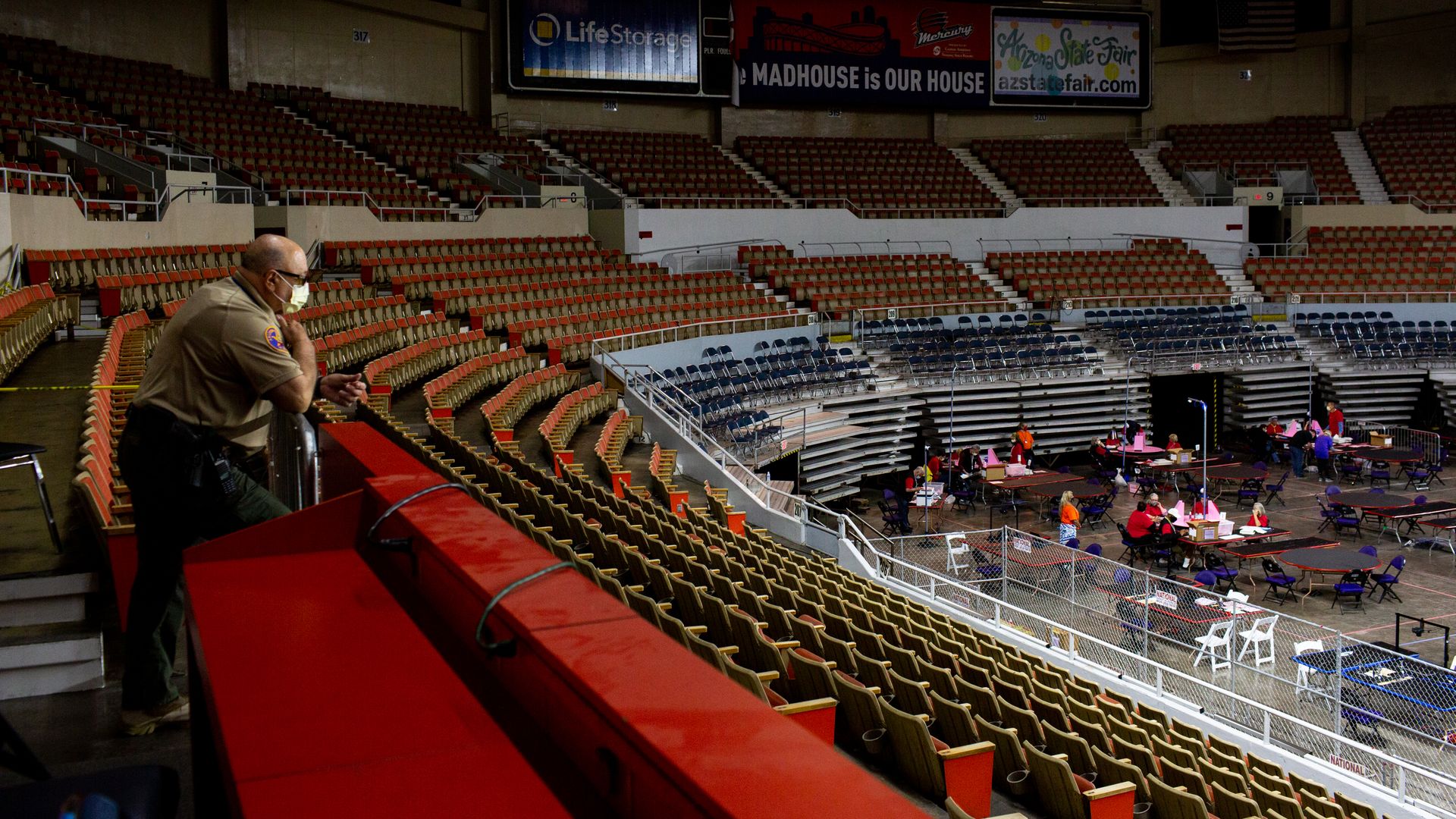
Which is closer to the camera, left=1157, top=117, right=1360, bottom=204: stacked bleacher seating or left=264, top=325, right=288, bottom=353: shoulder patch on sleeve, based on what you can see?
left=264, top=325, right=288, bottom=353: shoulder patch on sleeve

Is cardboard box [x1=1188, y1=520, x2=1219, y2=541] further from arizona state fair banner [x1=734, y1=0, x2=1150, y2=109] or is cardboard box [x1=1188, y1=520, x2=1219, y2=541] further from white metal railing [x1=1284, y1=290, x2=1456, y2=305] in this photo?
arizona state fair banner [x1=734, y1=0, x2=1150, y2=109]

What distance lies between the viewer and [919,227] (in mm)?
28312

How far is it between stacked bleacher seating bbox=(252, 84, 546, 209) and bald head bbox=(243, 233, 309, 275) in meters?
20.6

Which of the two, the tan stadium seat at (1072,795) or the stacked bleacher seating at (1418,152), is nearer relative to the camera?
the tan stadium seat at (1072,795)

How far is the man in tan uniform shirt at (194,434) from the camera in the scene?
3.12 metres

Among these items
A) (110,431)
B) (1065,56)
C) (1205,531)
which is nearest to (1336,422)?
(1205,531)

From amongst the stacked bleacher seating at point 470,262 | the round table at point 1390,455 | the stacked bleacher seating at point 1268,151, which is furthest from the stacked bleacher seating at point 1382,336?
the stacked bleacher seating at point 470,262

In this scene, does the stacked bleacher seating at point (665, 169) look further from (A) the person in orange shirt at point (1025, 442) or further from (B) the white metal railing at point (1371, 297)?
(B) the white metal railing at point (1371, 297)

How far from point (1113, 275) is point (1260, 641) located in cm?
1930

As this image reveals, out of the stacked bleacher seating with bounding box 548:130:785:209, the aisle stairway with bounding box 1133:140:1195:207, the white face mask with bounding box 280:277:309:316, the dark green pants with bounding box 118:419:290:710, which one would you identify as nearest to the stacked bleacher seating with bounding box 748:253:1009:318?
the stacked bleacher seating with bounding box 548:130:785:209

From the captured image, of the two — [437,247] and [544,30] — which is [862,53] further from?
[437,247]

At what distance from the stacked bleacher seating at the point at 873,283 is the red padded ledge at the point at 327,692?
2065cm

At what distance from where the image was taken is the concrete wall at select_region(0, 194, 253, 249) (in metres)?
13.8

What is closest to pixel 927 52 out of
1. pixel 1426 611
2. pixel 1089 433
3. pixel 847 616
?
pixel 1089 433
